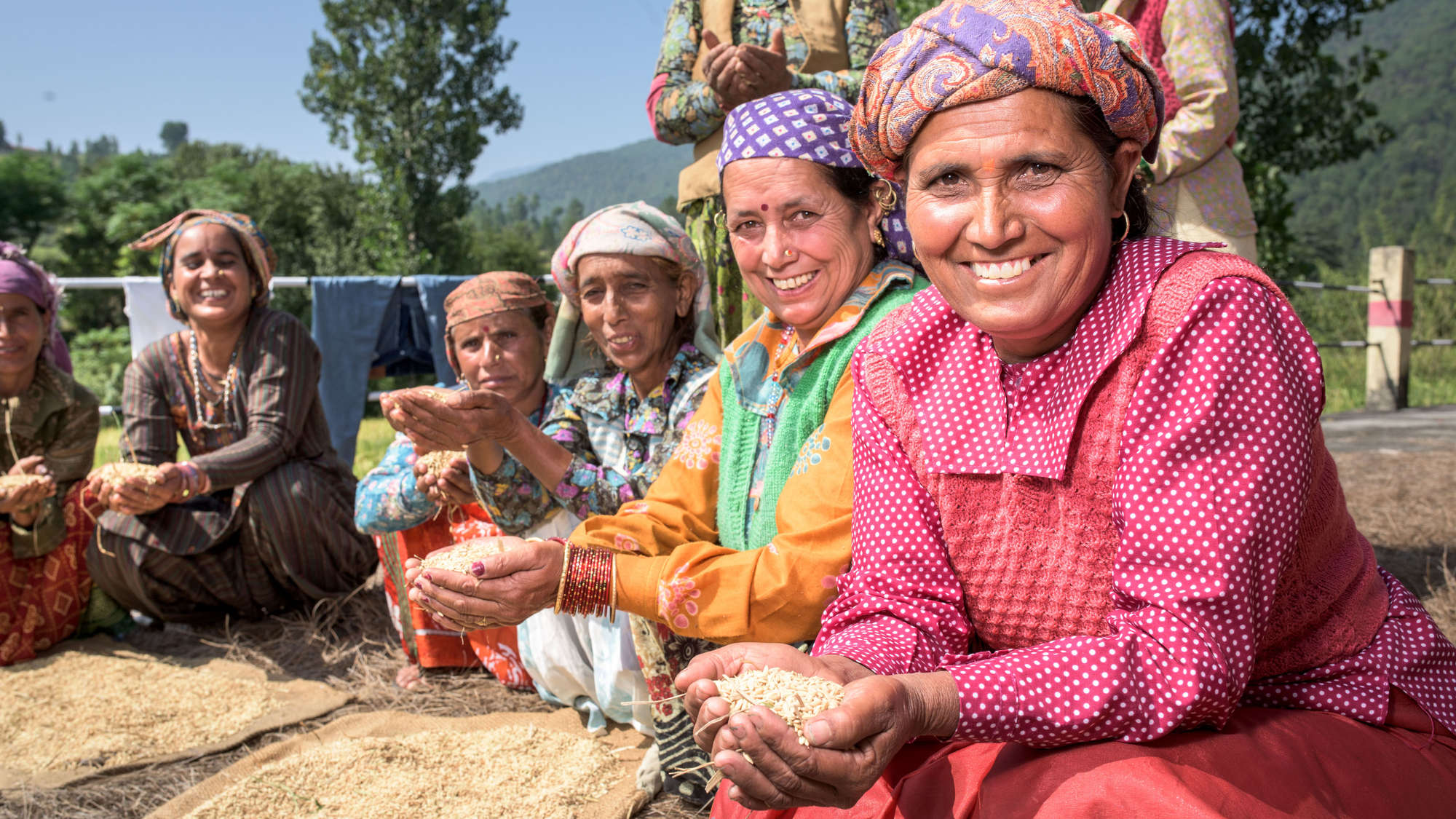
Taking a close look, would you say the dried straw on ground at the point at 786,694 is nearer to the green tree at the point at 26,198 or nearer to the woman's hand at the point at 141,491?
the woman's hand at the point at 141,491

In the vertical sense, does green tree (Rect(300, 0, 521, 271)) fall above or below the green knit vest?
above

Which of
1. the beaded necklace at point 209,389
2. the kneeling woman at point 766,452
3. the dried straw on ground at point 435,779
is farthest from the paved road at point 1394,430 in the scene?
the beaded necklace at point 209,389

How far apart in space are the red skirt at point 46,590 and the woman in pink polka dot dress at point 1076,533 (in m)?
3.59

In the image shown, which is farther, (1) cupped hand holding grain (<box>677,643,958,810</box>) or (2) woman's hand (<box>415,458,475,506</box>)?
Answer: (2) woman's hand (<box>415,458,475,506</box>)

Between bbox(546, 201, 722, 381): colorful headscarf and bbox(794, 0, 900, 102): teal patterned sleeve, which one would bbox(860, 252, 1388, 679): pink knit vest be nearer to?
bbox(546, 201, 722, 381): colorful headscarf

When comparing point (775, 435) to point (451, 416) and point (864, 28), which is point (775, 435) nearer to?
point (451, 416)

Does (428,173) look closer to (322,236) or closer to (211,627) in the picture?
(322,236)

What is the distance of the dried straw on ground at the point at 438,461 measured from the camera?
3131 millimetres

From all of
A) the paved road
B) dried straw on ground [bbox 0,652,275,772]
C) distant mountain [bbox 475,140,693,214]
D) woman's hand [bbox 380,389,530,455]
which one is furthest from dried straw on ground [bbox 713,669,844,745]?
distant mountain [bbox 475,140,693,214]

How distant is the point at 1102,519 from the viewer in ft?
5.02

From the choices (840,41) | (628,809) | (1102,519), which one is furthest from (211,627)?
(1102,519)

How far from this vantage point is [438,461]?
3.17 metres

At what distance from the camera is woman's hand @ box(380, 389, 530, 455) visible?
2535mm

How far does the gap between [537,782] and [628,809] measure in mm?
318
